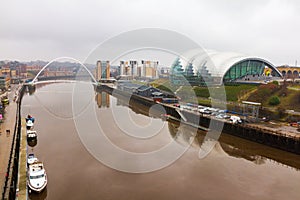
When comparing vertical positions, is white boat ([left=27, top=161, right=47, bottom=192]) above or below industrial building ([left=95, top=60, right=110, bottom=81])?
below

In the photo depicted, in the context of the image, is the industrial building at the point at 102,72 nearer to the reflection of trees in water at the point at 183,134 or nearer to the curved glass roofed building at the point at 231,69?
the curved glass roofed building at the point at 231,69

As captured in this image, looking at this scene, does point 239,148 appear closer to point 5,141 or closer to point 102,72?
point 5,141

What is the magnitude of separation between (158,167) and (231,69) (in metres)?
17.6

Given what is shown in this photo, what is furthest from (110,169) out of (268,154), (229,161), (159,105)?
(159,105)

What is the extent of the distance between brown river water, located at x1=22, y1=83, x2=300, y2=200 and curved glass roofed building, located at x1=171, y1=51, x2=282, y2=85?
40.6 ft

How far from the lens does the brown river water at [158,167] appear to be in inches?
244

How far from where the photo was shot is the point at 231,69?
22.9 meters

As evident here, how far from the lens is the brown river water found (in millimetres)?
6195

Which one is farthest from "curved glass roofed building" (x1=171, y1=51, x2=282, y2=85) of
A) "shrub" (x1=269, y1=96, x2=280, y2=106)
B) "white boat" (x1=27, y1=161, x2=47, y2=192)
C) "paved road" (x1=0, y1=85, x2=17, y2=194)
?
"white boat" (x1=27, y1=161, x2=47, y2=192)

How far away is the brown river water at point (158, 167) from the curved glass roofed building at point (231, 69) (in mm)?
12378

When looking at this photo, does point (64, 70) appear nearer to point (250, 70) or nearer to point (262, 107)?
point (250, 70)

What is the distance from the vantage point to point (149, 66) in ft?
→ 130

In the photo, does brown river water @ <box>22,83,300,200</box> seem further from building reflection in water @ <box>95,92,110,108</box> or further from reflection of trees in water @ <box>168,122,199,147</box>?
building reflection in water @ <box>95,92,110,108</box>

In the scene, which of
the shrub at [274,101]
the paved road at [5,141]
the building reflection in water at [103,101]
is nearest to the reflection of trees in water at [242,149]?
the shrub at [274,101]
